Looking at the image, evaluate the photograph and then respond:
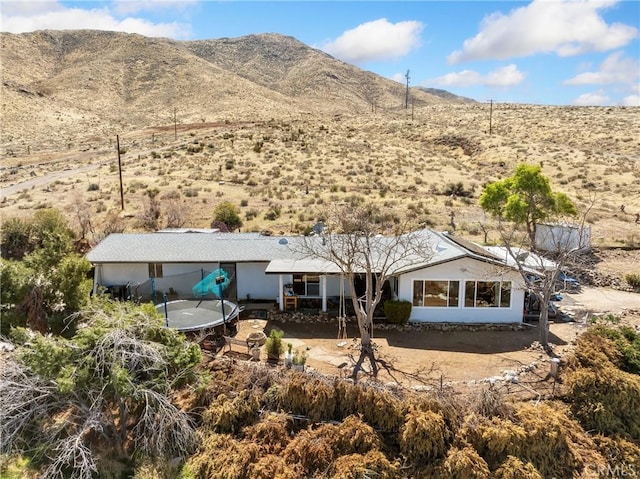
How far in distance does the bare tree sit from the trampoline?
377 cm

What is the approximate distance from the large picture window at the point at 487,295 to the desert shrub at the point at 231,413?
9665 millimetres

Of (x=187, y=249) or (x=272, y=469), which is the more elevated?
(x=187, y=249)

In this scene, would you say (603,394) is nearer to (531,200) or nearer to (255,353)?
(255,353)

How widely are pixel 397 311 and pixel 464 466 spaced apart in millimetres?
7485

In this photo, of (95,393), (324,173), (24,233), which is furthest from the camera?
(324,173)

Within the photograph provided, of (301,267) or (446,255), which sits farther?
(301,267)

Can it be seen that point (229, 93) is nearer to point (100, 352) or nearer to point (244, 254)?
point (244, 254)

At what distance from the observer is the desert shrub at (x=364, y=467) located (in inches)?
501

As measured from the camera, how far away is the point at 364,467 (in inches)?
506

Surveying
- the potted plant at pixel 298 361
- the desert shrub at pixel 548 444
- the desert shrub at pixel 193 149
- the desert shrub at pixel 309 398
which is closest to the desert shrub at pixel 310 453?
the desert shrub at pixel 309 398

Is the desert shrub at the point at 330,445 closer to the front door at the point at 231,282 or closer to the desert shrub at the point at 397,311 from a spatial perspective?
the desert shrub at the point at 397,311

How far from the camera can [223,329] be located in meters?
18.5

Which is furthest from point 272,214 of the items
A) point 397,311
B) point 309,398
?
point 309,398

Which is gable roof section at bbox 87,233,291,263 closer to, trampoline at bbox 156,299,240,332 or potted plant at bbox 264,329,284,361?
trampoline at bbox 156,299,240,332
